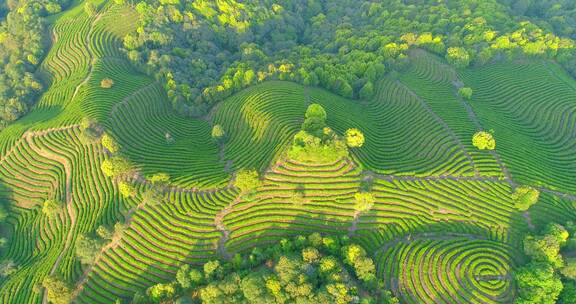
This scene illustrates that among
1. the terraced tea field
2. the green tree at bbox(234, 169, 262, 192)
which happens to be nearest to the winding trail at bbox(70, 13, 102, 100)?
the terraced tea field

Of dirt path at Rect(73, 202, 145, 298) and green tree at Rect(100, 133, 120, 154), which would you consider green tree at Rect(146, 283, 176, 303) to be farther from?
green tree at Rect(100, 133, 120, 154)

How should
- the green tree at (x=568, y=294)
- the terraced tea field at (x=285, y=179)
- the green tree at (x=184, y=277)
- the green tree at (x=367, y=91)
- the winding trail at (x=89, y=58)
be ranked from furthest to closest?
the green tree at (x=367, y=91)
the winding trail at (x=89, y=58)
the terraced tea field at (x=285, y=179)
the green tree at (x=184, y=277)
the green tree at (x=568, y=294)

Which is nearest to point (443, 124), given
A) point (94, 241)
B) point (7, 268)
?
point (94, 241)

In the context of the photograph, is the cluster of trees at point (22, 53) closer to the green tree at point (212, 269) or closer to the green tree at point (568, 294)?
the green tree at point (212, 269)

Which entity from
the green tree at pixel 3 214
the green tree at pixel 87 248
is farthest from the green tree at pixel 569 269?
the green tree at pixel 3 214

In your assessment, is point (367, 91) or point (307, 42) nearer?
point (367, 91)

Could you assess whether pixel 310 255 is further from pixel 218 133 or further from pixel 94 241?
pixel 218 133
